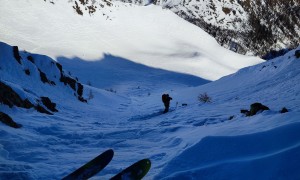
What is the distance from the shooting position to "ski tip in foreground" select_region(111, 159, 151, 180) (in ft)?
11.3

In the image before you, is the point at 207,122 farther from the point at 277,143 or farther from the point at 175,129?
the point at 277,143

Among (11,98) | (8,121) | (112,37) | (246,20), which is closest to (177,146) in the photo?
(8,121)

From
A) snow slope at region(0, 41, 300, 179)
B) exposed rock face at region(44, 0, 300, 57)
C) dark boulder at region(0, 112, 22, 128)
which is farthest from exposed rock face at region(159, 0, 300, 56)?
dark boulder at region(0, 112, 22, 128)

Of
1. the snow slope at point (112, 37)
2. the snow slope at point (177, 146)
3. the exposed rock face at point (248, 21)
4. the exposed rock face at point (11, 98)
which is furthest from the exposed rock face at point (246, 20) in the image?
the snow slope at point (177, 146)

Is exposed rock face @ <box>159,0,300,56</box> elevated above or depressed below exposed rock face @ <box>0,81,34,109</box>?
above

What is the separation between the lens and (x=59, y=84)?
13.5m

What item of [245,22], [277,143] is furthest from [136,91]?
[245,22]

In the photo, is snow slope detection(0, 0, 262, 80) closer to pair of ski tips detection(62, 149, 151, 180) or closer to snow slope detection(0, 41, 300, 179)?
snow slope detection(0, 41, 300, 179)

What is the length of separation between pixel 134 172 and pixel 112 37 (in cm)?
3276

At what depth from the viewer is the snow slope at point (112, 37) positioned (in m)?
29.6

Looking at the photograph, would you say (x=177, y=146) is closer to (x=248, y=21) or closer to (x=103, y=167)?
(x=103, y=167)

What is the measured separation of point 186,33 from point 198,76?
16046mm

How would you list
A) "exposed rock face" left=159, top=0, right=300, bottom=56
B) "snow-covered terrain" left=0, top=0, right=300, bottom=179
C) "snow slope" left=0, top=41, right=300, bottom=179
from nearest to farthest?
1. "snow slope" left=0, top=41, right=300, bottom=179
2. "snow-covered terrain" left=0, top=0, right=300, bottom=179
3. "exposed rock face" left=159, top=0, right=300, bottom=56

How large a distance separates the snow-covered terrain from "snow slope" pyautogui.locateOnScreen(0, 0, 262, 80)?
0.17 m
